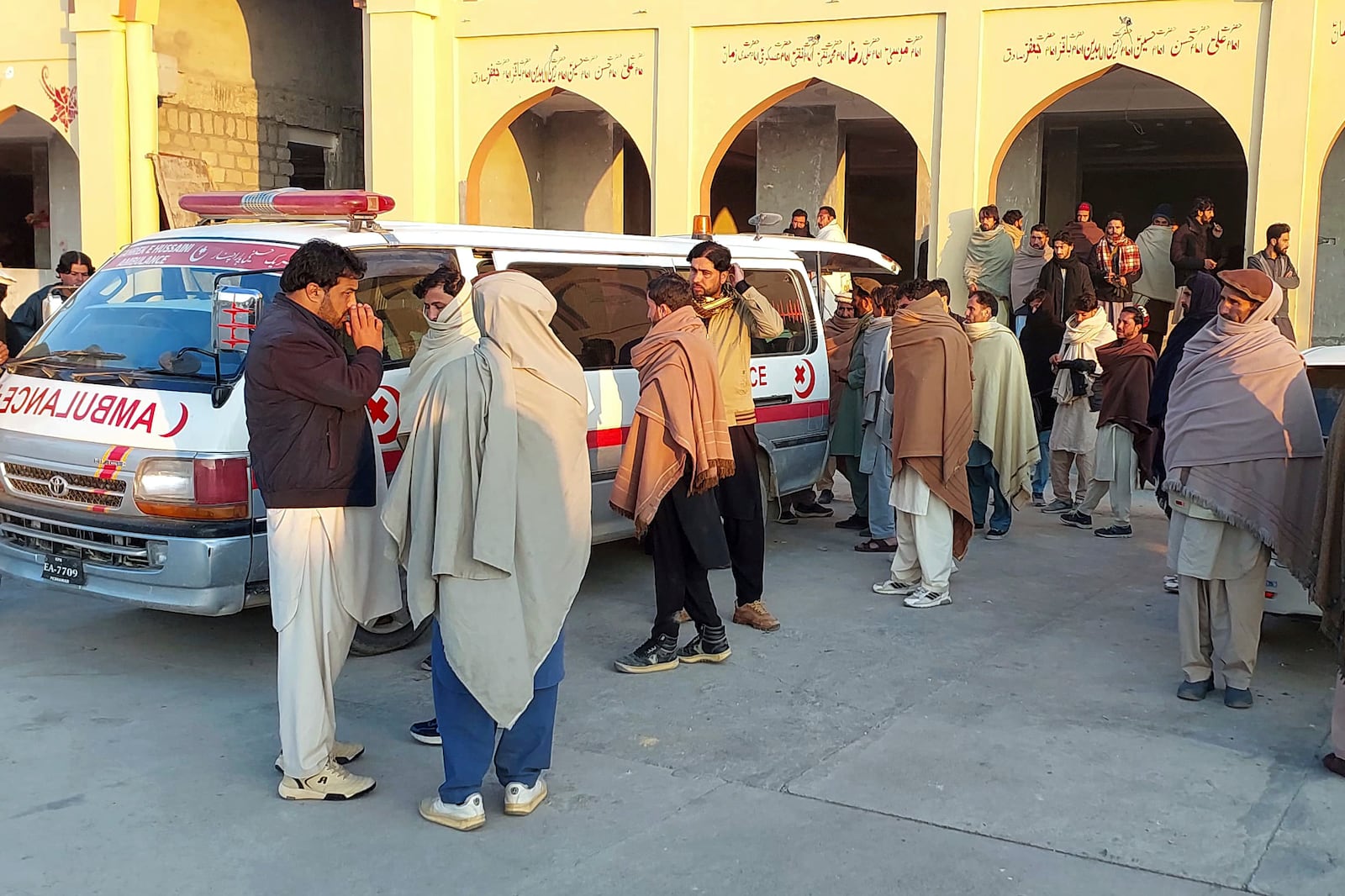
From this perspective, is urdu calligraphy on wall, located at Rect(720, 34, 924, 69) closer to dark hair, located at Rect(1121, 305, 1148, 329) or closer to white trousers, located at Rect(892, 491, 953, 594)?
dark hair, located at Rect(1121, 305, 1148, 329)

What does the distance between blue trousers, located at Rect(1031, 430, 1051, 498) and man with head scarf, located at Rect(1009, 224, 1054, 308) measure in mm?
2354

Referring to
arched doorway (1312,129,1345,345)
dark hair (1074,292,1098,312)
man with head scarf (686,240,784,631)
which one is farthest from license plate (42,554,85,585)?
arched doorway (1312,129,1345,345)

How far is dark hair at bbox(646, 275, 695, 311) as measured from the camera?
5738 mm

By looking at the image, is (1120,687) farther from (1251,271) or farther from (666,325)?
(666,325)

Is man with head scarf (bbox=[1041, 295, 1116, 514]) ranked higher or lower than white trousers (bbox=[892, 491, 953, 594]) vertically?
higher

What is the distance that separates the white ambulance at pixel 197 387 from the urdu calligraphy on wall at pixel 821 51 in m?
7.34

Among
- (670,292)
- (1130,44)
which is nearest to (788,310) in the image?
(670,292)

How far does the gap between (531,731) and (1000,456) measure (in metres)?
5.20

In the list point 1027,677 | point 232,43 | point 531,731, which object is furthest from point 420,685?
point 232,43

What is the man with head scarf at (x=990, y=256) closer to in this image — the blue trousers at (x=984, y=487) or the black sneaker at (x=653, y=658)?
the blue trousers at (x=984, y=487)

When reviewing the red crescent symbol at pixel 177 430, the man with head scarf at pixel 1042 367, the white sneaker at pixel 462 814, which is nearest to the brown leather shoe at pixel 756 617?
the white sneaker at pixel 462 814

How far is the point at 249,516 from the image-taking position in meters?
5.29

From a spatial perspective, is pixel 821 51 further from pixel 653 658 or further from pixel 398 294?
pixel 653 658

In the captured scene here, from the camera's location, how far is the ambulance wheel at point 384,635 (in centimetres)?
591
